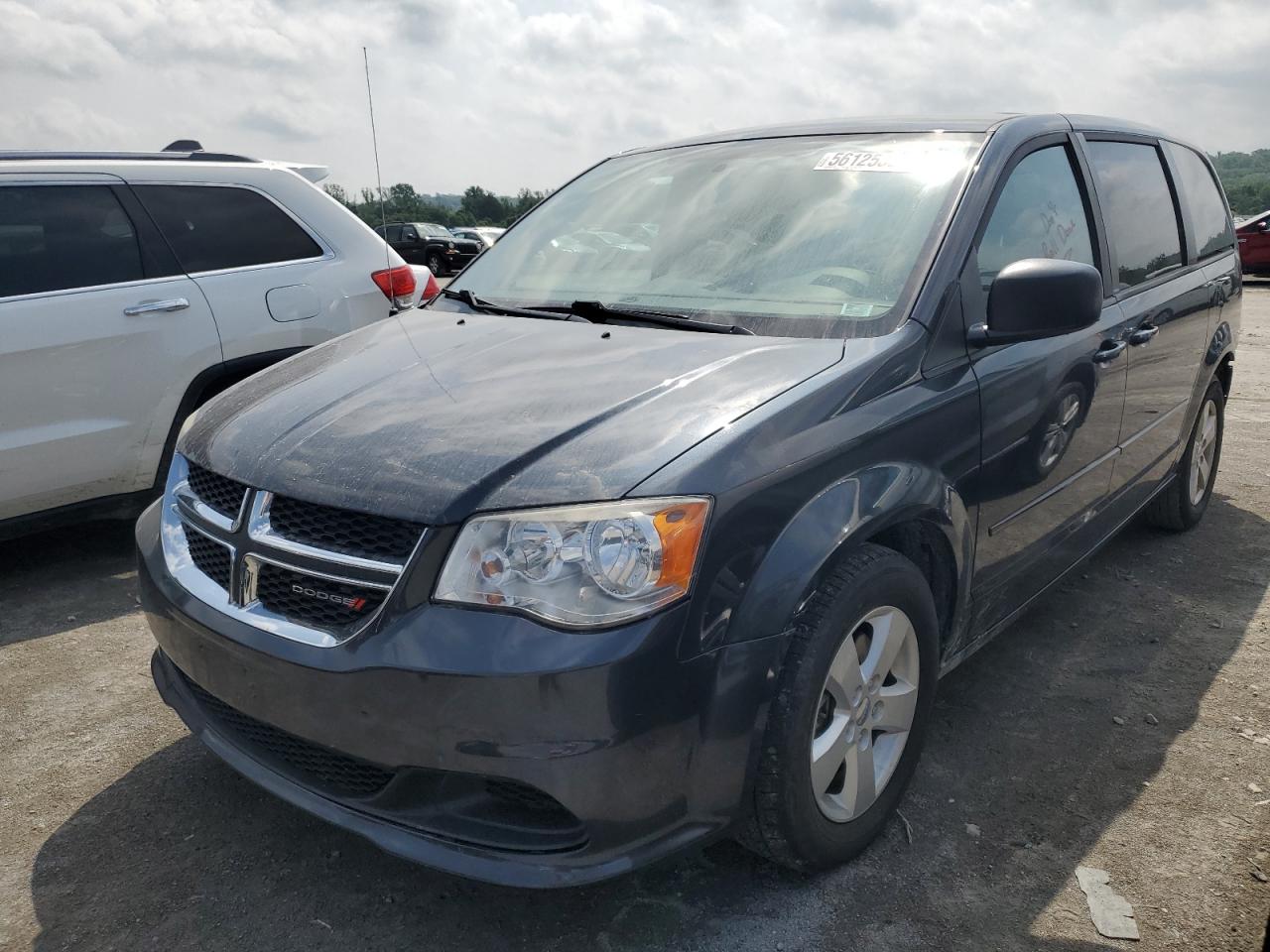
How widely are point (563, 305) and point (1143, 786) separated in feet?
6.74

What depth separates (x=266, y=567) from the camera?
2184 mm

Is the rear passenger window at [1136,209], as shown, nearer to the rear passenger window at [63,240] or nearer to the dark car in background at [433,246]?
the rear passenger window at [63,240]

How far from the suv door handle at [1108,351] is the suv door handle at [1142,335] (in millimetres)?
106

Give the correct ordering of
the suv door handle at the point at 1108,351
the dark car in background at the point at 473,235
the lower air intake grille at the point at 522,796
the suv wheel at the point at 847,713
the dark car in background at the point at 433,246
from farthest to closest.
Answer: the dark car in background at the point at 473,235, the dark car in background at the point at 433,246, the suv door handle at the point at 1108,351, the suv wheel at the point at 847,713, the lower air intake grille at the point at 522,796

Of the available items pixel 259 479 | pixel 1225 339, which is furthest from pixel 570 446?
pixel 1225 339

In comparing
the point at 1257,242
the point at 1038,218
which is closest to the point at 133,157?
the point at 1038,218

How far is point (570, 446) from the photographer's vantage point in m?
2.09

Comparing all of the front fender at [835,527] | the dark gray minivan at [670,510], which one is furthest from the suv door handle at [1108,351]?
the front fender at [835,527]

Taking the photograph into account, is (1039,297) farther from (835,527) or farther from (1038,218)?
(835,527)

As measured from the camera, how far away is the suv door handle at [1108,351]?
10.6 ft

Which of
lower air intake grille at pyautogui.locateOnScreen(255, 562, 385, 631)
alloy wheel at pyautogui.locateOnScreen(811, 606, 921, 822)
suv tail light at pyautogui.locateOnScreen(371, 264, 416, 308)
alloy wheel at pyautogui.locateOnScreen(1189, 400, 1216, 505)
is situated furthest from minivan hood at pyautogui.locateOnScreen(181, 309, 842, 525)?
alloy wheel at pyautogui.locateOnScreen(1189, 400, 1216, 505)

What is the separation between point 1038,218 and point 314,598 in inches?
90.7

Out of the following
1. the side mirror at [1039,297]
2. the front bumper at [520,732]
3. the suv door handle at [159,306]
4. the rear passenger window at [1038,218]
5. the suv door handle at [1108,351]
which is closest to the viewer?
the front bumper at [520,732]

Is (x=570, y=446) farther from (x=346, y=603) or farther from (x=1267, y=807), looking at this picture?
(x=1267, y=807)
